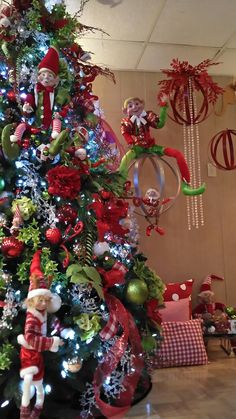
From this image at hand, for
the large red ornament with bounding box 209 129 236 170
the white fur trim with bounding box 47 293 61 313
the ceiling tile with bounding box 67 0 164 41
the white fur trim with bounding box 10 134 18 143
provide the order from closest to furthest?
the white fur trim with bounding box 47 293 61 313
the white fur trim with bounding box 10 134 18 143
the ceiling tile with bounding box 67 0 164 41
the large red ornament with bounding box 209 129 236 170

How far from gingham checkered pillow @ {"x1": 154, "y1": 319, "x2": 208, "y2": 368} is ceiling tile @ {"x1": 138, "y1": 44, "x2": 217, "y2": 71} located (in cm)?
183

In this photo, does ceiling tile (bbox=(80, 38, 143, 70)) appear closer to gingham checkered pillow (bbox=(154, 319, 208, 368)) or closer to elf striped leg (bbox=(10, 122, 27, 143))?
elf striped leg (bbox=(10, 122, 27, 143))

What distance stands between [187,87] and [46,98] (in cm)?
127

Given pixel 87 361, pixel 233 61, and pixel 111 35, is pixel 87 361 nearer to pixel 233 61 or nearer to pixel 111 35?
Result: pixel 111 35

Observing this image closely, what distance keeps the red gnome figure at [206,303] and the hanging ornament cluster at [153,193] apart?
55 cm

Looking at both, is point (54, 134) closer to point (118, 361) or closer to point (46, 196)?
point (46, 196)

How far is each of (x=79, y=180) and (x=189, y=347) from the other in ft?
4.54

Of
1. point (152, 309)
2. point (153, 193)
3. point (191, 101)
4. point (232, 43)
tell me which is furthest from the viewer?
point (191, 101)

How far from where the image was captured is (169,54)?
111 inches

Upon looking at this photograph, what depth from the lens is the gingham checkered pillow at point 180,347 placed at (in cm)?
243

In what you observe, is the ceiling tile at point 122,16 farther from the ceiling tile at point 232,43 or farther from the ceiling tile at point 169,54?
the ceiling tile at point 232,43

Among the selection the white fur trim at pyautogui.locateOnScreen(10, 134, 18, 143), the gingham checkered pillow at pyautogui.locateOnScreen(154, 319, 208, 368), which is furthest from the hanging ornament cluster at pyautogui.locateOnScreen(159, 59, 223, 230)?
the white fur trim at pyautogui.locateOnScreen(10, 134, 18, 143)

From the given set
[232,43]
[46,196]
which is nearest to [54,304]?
[46,196]

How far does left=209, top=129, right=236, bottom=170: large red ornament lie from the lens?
9.73 feet
